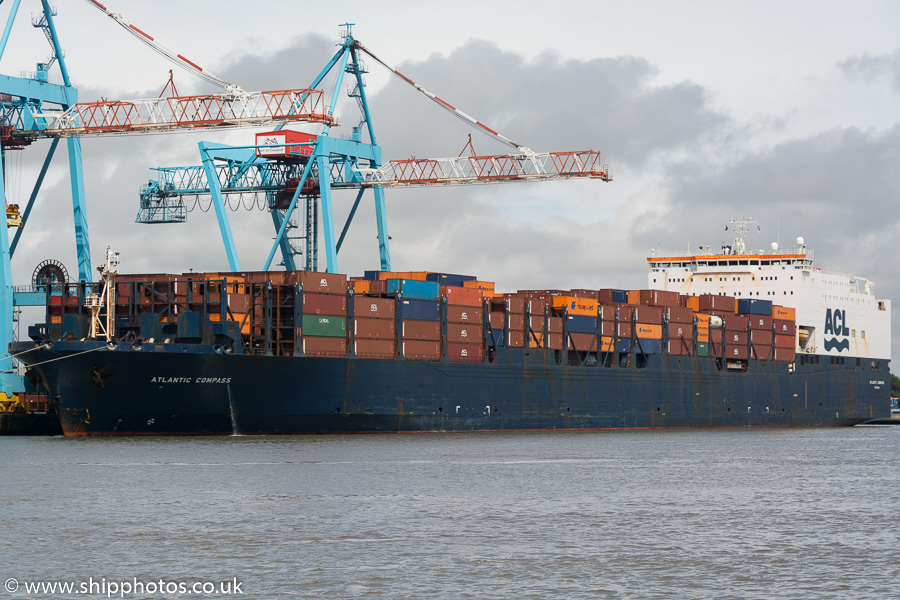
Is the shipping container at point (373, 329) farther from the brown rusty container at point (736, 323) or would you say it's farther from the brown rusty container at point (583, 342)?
the brown rusty container at point (736, 323)

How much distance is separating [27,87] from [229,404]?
20362 millimetres

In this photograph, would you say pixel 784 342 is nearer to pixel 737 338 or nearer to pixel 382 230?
pixel 737 338

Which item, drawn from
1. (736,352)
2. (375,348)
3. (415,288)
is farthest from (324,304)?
(736,352)

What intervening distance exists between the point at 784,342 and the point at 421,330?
1104 inches

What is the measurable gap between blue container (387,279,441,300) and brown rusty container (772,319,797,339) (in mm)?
25771

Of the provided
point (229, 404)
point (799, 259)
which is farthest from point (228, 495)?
point (799, 259)

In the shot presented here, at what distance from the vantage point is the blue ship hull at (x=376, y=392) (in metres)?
45.1

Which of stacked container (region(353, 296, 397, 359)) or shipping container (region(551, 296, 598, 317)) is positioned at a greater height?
shipping container (region(551, 296, 598, 317))

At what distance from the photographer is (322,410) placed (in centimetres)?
4838

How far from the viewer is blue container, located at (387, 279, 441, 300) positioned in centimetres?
5109

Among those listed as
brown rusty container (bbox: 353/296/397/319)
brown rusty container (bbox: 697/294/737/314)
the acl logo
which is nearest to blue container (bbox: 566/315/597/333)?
brown rusty container (bbox: 697/294/737/314)

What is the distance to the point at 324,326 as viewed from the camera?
48406 mm

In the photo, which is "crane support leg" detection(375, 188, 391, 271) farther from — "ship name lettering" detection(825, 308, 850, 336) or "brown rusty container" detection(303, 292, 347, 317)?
"ship name lettering" detection(825, 308, 850, 336)

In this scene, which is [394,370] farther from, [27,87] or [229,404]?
[27,87]
